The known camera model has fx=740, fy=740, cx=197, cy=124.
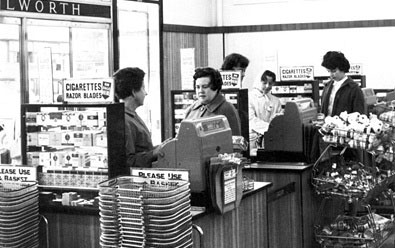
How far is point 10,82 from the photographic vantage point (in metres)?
8.12

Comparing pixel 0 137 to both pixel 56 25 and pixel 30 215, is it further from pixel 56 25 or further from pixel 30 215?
pixel 30 215

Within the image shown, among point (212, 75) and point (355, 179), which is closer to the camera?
point (355, 179)

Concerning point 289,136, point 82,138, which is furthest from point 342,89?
point 82,138

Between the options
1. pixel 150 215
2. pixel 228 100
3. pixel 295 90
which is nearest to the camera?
pixel 150 215

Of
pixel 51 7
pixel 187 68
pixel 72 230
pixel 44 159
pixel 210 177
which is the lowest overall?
pixel 72 230

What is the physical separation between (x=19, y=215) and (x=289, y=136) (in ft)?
9.74

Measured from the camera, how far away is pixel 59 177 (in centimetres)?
479

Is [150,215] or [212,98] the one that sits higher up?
[212,98]

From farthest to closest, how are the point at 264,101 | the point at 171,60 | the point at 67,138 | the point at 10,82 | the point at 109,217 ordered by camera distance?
the point at 171,60, the point at 264,101, the point at 10,82, the point at 67,138, the point at 109,217

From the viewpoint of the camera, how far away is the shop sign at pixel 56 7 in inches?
315

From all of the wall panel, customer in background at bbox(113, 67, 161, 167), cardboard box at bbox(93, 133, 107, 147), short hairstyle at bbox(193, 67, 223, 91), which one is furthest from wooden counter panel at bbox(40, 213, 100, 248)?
the wall panel

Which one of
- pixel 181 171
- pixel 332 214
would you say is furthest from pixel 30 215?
pixel 332 214

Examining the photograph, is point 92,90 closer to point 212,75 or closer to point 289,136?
point 212,75

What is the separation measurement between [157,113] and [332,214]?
4656mm
